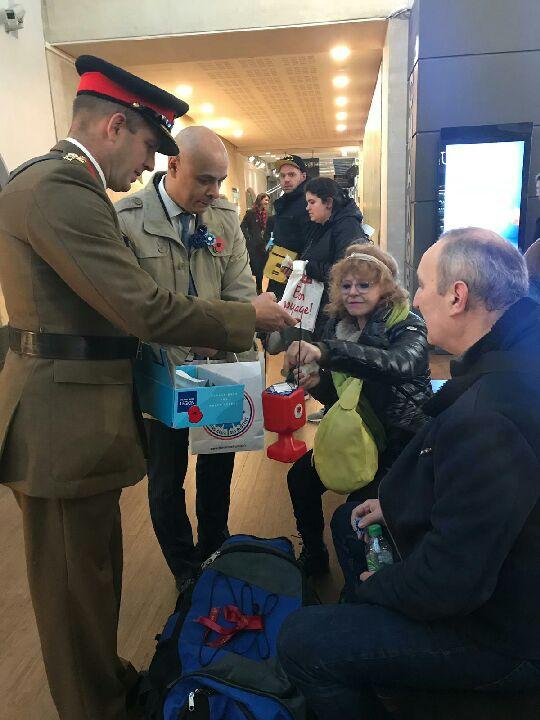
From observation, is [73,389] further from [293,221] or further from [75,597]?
[293,221]

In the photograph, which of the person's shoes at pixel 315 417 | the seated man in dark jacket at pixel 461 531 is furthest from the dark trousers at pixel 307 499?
the person's shoes at pixel 315 417

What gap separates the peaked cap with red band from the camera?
47.6 inches

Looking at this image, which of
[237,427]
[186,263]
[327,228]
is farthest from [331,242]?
[237,427]

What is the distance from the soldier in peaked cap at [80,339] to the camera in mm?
1126

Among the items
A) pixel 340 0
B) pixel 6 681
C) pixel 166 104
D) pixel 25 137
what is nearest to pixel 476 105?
pixel 340 0

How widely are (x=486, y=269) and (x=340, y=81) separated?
804 centimetres

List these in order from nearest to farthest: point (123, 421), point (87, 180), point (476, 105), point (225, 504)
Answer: point (87, 180)
point (123, 421)
point (225, 504)
point (476, 105)

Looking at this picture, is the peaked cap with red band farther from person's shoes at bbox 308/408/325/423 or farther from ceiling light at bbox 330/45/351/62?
ceiling light at bbox 330/45/351/62

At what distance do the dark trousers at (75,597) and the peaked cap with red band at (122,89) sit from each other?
936mm

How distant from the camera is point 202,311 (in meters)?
1.29

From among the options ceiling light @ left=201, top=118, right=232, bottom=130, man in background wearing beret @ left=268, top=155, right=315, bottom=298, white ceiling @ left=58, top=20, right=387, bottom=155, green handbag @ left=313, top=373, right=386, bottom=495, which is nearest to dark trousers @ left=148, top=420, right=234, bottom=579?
green handbag @ left=313, top=373, right=386, bottom=495

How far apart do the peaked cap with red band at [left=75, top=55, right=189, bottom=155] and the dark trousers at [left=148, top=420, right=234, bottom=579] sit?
1089 millimetres

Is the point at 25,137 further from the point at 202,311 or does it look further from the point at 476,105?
the point at 202,311

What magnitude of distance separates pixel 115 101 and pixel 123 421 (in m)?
0.75
